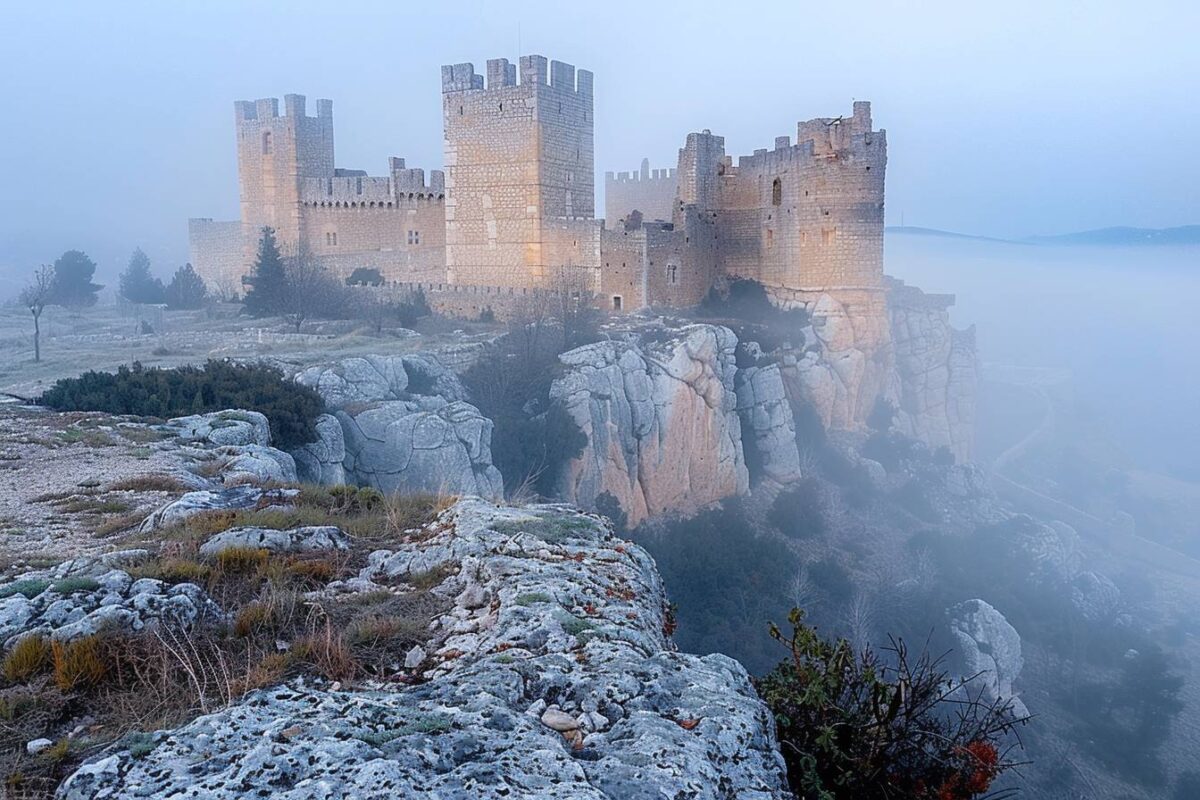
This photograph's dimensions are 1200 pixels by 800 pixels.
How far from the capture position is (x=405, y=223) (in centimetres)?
3158

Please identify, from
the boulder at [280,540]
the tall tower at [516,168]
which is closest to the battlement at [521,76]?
the tall tower at [516,168]

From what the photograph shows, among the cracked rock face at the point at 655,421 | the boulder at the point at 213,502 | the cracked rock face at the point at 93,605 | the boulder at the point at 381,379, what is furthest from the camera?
the cracked rock face at the point at 655,421

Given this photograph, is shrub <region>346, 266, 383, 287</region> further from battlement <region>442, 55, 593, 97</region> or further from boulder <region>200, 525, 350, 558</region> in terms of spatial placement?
boulder <region>200, 525, 350, 558</region>

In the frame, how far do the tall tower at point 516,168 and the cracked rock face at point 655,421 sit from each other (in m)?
4.71

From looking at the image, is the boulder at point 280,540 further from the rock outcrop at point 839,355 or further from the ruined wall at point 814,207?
the rock outcrop at point 839,355

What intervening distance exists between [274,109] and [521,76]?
12.0 meters

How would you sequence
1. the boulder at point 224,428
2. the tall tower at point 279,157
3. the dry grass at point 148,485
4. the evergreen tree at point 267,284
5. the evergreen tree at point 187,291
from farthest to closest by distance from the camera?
the evergreen tree at point 187,291 → the tall tower at point 279,157 → the evergreen tree at point 267,284 → the boulder at point 224,428 → the dry grass at point 148,485

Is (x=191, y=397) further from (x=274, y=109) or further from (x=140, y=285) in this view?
(x=140, y=285)

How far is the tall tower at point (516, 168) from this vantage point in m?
26.5

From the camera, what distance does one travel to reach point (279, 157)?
3334 cm

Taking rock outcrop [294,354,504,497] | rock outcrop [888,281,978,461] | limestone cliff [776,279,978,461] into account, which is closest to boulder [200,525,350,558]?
rock outcrop [294,354,504,497]

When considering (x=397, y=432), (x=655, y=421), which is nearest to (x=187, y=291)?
(x=655, y=421)

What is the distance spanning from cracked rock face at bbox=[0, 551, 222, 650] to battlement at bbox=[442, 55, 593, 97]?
77.2 ft

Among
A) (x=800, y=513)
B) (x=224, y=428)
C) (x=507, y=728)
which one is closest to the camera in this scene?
(x=507, y=728)
